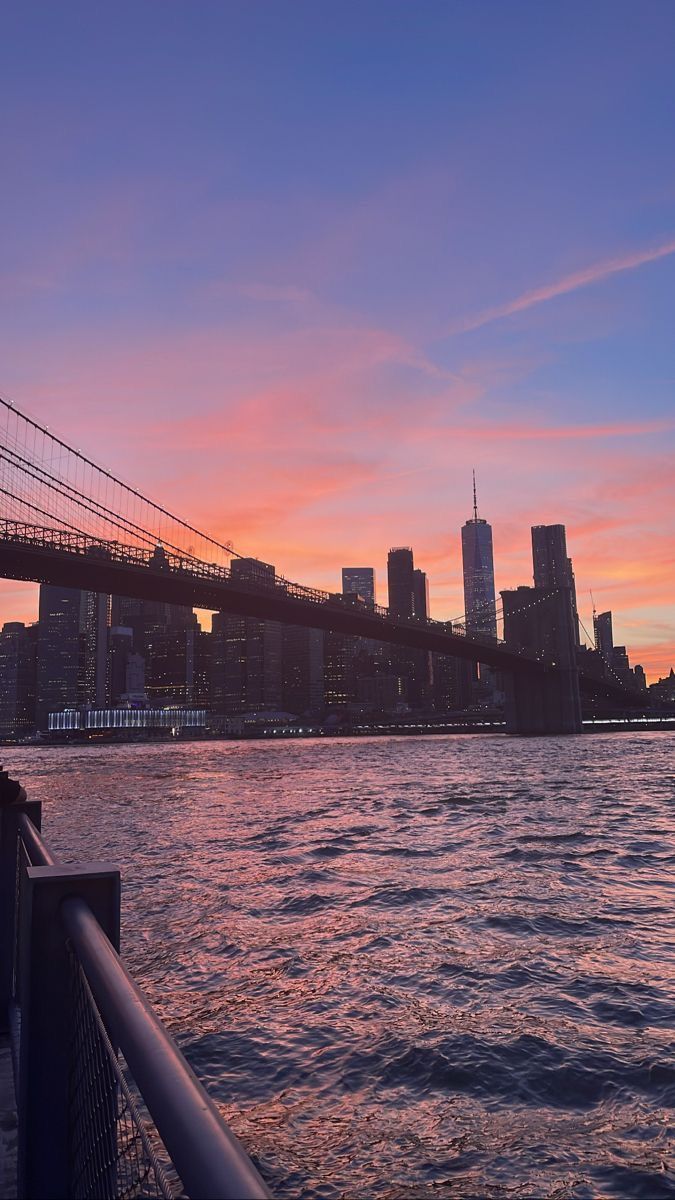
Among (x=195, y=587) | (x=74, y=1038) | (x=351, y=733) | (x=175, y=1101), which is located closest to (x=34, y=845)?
(x=74, y=1038)

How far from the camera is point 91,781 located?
44.2 m

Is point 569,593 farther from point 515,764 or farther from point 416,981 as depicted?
point 416,981

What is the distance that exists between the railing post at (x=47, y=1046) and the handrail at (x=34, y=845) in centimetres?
54

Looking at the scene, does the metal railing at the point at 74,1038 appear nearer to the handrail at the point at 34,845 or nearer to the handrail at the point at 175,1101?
the handrail at the point at 175,1101

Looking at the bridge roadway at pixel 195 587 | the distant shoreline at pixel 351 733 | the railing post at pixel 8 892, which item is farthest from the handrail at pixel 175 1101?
the distant shoreline at pixel 351 733

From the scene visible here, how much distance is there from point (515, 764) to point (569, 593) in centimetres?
6552

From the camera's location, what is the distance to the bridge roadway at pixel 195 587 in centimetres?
5534

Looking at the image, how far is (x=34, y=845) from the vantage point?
3557 millimetres

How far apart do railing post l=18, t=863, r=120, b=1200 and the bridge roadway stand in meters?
52.8

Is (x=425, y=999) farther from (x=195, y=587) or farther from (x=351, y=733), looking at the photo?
(x=351, y=733)

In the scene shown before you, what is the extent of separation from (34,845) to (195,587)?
62.5m

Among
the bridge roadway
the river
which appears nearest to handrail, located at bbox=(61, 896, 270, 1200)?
the river

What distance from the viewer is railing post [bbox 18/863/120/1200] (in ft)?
7.38

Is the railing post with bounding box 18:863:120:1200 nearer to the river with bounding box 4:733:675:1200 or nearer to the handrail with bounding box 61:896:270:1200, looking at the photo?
the handrail with bounding box 61:896:270:1200
